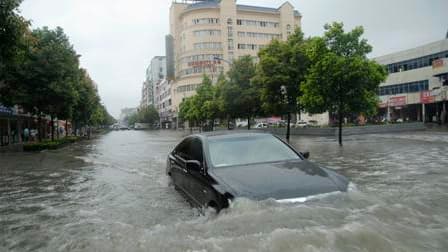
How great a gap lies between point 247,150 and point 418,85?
5149cm

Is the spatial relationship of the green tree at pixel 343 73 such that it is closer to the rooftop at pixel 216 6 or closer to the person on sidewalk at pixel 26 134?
the person on sidewalk at pixel 26 134

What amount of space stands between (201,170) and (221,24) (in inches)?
3448

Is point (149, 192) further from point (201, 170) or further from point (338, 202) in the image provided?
point (338, 202)

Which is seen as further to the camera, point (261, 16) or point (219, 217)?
point (261, 16)

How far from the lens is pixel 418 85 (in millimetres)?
50688

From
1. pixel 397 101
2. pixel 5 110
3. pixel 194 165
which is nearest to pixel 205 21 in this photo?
pixel 397 101

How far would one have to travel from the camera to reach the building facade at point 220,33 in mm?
89688

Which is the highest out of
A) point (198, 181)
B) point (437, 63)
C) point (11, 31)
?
point (437, 63)

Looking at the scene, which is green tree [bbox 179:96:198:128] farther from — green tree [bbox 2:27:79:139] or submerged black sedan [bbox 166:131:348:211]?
submerged black sedan [bbox 166:131:348:211]

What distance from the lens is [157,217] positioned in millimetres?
6148

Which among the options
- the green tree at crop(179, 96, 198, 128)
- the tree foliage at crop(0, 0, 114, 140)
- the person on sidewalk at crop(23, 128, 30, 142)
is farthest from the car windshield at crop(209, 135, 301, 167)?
the green tree at crop(179, 96, 198, 128)

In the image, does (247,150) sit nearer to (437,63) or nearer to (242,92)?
(242,92)

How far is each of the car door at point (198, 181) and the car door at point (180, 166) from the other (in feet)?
1.20

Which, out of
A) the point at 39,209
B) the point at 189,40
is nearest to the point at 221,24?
the point at 189,40
